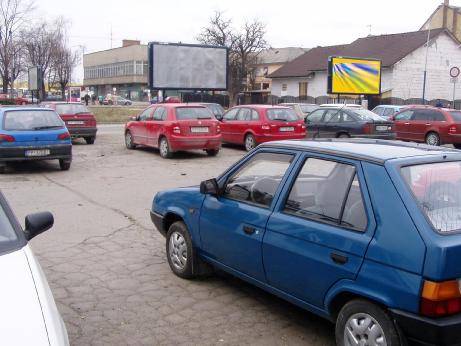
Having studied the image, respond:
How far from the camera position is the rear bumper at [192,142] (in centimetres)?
1555

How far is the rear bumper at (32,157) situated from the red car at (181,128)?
329cm

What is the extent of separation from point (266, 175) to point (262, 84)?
76553 mm

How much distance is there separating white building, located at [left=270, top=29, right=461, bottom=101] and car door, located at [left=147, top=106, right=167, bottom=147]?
1271 inches

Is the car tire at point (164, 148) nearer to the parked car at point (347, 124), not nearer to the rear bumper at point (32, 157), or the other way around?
the rear bumper at point (32, 157)

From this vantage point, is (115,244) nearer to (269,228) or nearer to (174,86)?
(269,228)

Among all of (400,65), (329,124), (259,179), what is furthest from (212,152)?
(400,65)

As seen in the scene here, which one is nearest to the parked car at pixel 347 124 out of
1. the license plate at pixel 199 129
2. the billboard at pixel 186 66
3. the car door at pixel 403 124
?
the car door at pixel 403 124

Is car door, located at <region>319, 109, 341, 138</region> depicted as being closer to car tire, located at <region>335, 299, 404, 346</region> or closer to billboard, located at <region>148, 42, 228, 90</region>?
billboard, located at <region>148, 42, 228, 90</region>

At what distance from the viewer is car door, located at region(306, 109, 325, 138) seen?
62.4 feet

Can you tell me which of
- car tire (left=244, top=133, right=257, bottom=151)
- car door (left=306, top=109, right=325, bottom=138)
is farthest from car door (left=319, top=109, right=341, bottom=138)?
car tire (left=244, top=133, right=257, bottom=151)

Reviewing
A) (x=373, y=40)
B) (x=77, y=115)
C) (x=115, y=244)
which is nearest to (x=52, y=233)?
(x=115, y=244)

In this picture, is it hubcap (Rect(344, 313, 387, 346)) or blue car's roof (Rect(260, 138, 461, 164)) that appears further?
blue car's roof (Rect(260, 138, 461, 164))

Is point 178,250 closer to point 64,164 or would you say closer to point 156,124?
point 64,164

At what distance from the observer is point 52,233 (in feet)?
24.6
